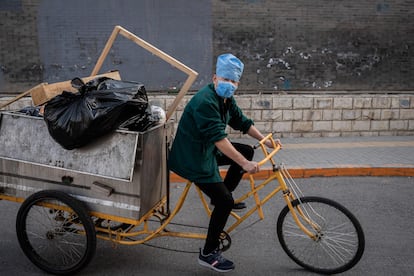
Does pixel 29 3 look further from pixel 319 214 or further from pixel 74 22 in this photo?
pixel 319 214

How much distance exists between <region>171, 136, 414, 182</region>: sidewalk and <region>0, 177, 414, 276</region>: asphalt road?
1.19 m

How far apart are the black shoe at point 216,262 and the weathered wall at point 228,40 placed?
5.88m

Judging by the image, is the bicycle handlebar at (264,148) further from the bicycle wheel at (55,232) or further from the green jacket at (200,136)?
the bicycle wheel at (55,232)

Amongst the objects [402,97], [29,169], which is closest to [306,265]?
[29,169]

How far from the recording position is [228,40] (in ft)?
28.8

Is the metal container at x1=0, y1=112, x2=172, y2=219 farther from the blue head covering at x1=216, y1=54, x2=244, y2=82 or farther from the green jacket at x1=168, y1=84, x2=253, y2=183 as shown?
the blue head covering at x1=216, y1=54, x2=244, y2=82

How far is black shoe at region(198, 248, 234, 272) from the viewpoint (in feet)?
11.0

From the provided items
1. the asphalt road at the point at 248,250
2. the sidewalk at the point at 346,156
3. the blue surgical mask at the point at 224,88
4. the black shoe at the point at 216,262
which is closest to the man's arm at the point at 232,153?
the blue surgical mask at the point at 224,88

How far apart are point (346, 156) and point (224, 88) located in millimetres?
4803

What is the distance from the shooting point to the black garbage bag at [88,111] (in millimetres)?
3080

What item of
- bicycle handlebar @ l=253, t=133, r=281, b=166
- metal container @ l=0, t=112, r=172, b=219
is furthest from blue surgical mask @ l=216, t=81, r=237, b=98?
metal container @ l=0, t=112, r=172, b=219

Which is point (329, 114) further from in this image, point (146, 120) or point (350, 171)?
point (146, 120)

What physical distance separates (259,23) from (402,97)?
3.37m

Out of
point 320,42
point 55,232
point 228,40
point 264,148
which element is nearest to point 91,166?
point 55,232
